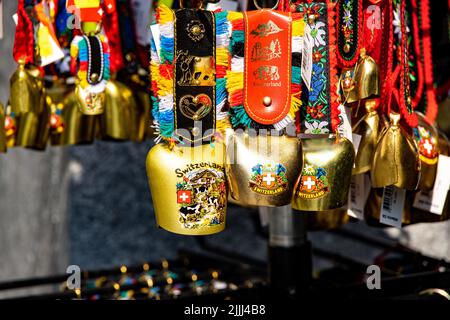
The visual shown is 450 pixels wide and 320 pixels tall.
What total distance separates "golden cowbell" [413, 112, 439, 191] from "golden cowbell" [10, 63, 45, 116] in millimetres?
612

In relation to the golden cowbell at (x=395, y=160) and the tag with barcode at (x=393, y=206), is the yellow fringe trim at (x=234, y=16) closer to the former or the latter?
the golden cowbell at (x=395, y=160)

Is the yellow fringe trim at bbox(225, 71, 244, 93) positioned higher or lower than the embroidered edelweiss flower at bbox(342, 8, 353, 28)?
lower

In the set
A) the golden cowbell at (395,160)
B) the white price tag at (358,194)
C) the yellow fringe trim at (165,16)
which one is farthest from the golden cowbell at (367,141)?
the yellow fringe trim at (165,16)

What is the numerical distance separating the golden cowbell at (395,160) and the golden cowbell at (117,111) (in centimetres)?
45

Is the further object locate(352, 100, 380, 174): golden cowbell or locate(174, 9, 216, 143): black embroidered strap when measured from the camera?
locate(352, 100, 380, 174): golden cowbell

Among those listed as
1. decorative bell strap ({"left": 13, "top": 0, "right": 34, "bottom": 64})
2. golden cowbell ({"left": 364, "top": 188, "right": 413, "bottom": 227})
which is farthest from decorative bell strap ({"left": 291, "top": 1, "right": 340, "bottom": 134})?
decorative bell strap ({"left": 13, "top": 0, "right": 34, "bottom": 64})

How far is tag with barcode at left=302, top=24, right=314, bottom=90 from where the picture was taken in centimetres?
86

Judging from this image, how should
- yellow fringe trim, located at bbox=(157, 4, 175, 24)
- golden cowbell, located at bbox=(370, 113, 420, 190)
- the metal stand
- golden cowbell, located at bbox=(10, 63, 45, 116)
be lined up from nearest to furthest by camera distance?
1. yellow fringe trim, located at bbox=(157, 4, 175, 24)
2. golden cowbell, located at bbox=(370, 113, 420, 190)
3. golden cowbell, located at bbox=(10, 63, 45, 116)
4. the metal stand

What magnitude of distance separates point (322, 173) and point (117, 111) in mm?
455

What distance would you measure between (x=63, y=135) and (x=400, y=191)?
0.61 m

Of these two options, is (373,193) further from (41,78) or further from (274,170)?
(41,78)

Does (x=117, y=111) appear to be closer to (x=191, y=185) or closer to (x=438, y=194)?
(x=191, y=185)

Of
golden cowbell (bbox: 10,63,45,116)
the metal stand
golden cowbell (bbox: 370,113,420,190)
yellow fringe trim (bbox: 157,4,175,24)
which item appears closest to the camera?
yellow fringe trim (bbox: 157,4,175,24)

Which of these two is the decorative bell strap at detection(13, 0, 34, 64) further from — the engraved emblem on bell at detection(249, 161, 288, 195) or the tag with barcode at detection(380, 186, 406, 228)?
the tag with barcode at detection(380, 186, 406, 228)
